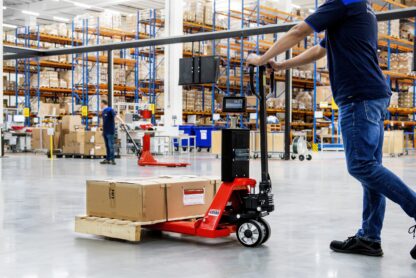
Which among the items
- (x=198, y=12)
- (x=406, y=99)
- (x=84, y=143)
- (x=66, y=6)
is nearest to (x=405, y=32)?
(x=406, y=99)

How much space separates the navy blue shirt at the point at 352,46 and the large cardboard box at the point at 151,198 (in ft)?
4.63

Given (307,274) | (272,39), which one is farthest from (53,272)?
(272,39)

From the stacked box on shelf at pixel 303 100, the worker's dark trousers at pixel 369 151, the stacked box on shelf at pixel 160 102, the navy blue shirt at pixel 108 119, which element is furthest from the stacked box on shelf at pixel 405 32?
the worker's dark trousers at pixel 369 151

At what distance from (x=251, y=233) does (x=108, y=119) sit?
10.9m

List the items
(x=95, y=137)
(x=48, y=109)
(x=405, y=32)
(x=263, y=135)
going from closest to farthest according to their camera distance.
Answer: (x=263, y=135)
(x=95, y=137)
(x=405, y=32)
(x=48, y=109)

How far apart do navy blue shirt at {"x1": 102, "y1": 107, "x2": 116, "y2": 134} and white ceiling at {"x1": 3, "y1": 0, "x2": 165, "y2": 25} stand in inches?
580

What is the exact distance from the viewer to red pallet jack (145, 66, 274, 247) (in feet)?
12.5

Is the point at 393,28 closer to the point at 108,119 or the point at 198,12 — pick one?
the point at 198,12

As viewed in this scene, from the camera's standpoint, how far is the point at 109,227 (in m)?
4.06

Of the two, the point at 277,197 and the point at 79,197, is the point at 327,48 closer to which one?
the point at 277,197

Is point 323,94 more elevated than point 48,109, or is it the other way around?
point 323,94

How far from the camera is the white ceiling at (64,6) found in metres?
29.2

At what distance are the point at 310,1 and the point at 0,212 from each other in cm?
2590

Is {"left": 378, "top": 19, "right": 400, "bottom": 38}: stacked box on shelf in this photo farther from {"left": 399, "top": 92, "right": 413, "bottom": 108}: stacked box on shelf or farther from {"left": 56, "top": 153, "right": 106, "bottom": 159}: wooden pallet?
{"left": 56, "top": 153, "right": 106, "bottom": 159}: wooden pallet
